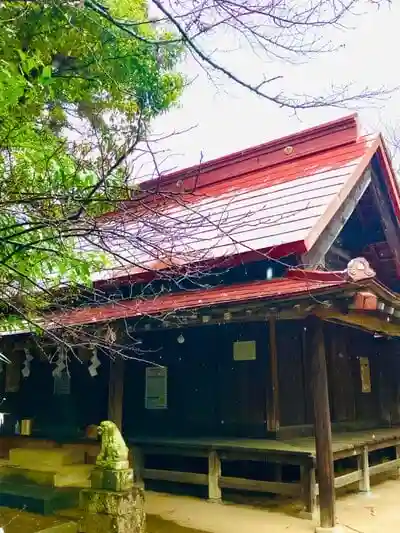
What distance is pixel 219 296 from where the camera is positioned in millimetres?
6652

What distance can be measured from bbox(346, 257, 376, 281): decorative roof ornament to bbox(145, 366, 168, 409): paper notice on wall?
430 cm

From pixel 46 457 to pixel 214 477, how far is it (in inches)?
109

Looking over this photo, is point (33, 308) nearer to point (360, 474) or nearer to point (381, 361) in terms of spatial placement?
point (360, 474)

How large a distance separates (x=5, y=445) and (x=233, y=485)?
15.3 feet

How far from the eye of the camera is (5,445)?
9.62 meters

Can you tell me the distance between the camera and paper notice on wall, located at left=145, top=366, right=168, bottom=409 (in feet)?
28.7

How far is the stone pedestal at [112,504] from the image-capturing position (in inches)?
204

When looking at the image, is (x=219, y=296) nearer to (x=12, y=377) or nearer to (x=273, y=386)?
(x=273, y=386)

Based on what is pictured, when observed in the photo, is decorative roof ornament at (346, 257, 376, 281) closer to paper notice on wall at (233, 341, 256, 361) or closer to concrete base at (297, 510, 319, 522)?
paper notice on wall at (233, 341, 256, 361)

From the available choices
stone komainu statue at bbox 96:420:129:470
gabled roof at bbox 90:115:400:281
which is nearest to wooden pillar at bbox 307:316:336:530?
gabled roof at bbox 90:115:400:281

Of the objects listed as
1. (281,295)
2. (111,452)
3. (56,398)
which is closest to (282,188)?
(281,295)

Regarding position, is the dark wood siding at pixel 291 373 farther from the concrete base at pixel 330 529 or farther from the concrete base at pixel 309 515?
the concrete base at pixel 330 529

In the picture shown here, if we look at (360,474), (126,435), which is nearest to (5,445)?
(126,435)

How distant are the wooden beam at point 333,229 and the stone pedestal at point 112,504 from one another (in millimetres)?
3386
